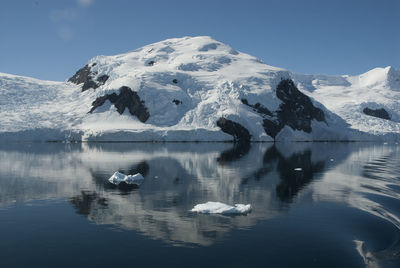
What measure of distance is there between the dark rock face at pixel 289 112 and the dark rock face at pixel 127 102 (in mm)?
31170

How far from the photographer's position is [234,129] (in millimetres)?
106250

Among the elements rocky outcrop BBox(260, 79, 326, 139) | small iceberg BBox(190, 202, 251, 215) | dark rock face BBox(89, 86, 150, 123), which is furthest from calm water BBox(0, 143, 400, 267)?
rocky outcrop BBox(260, 79, 326, 139)

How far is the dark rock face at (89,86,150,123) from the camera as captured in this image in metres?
113

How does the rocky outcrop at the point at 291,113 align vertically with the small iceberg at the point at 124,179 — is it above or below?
above

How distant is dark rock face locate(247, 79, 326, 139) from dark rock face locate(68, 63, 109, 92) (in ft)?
174

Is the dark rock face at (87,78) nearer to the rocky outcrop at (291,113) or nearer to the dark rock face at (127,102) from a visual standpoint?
the dark rock face at (127,102)

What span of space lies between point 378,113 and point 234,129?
82.7 meters

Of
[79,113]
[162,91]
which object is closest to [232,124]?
[162,91]

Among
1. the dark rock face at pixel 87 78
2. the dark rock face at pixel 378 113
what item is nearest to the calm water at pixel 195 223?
the dark rock face at pixel 87 78

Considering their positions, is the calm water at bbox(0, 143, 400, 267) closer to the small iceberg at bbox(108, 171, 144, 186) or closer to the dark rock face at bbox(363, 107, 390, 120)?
the small iceberg at bbox(108, 171, 144, 186)

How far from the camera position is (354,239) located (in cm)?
1661

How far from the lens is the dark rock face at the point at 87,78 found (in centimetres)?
13544

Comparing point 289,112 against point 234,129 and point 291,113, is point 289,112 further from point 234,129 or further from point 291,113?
point 234,129

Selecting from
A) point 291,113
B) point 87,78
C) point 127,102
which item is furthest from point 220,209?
point 87,78
